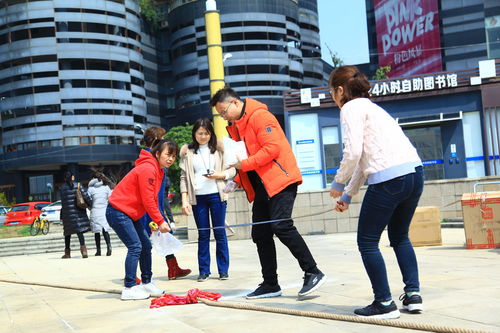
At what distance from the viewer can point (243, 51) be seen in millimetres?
69000

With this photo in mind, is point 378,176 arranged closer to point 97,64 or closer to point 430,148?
point 430,148

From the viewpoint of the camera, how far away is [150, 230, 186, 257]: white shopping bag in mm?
6336

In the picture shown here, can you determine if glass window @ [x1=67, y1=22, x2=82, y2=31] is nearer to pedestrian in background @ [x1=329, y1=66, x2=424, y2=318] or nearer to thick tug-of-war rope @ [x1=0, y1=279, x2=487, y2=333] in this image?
thick tug-of-war rope @ [x1=0, y1=279, x2=487, y2=333]

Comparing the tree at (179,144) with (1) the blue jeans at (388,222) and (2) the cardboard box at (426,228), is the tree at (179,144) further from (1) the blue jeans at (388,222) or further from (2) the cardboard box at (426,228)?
(1) the blue jeans at (388,222)

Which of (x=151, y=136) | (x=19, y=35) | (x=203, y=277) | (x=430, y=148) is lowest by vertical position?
(x=203, y=277)

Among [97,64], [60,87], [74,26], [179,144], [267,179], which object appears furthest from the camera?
[97,64]

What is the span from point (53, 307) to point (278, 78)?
65.2 m

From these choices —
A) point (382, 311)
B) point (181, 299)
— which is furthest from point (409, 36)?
point (382, 311)

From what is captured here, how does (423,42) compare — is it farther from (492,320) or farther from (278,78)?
(492,320)

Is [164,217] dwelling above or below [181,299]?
above

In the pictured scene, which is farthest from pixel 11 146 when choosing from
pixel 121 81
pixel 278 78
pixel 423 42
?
pixel 423 42

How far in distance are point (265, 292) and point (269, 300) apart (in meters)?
0.19

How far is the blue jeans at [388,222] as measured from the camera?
163 inches

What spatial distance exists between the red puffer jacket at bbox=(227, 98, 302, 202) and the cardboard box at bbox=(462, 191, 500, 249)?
402 cm
